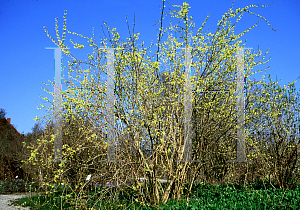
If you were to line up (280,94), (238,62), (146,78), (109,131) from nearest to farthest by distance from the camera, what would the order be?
(109,131)
(146,78)
(238,62)
(280,94)

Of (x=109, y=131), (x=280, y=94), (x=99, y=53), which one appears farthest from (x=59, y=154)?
(x=280, y=94)

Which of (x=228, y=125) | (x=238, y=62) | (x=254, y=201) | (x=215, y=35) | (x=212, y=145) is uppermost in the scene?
(x=215, y=35)

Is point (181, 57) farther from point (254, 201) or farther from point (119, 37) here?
point (254, 201)

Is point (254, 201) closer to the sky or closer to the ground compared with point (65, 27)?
closer to the ground

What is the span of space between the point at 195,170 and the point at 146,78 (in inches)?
78.3

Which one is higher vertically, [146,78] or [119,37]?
[119,37]

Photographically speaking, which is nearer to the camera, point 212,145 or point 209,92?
point 209,92

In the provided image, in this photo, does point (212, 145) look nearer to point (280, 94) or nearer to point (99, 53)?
point (280, 94)

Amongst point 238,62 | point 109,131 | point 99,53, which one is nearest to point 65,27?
point 99,53

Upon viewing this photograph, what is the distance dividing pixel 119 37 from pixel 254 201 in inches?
147

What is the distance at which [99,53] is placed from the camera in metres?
4.64

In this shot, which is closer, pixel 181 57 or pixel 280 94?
pixel 181 57

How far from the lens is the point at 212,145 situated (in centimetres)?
556

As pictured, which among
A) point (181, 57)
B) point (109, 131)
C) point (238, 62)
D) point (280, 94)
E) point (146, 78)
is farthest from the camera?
point (280, 94)
